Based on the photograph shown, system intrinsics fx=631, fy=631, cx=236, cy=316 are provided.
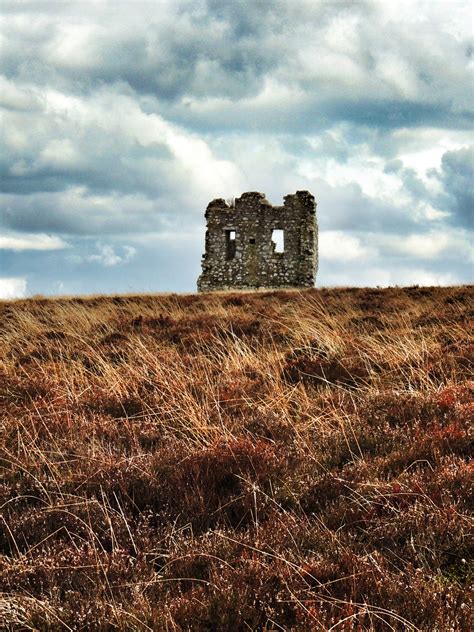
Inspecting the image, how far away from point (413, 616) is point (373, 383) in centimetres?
517

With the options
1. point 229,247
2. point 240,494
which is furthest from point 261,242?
point 240,494

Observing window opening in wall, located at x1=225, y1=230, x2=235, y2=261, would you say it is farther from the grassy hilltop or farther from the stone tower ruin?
the grassy hilltop

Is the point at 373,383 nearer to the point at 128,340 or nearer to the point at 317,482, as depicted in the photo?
the point at 317,482

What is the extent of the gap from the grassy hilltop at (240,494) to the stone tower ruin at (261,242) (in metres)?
28.5

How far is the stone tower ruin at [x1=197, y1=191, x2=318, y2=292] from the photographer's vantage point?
38469 millimetres

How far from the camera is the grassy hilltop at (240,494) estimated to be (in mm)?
3543

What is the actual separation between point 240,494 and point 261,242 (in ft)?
112

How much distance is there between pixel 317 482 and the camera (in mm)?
5129

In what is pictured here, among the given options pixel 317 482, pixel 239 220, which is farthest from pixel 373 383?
pixel 239 220

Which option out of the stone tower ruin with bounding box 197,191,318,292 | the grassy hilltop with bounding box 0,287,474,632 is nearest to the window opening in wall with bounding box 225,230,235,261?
the stone tower ruin with bounding box 197,191,318,292

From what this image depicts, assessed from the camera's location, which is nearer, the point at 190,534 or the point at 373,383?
the point at 190,534

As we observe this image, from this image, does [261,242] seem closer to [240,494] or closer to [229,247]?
[229,247]

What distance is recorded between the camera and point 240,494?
5.06 m

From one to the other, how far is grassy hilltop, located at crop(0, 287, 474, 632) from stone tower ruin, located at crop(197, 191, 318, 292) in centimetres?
Answer: 2851
